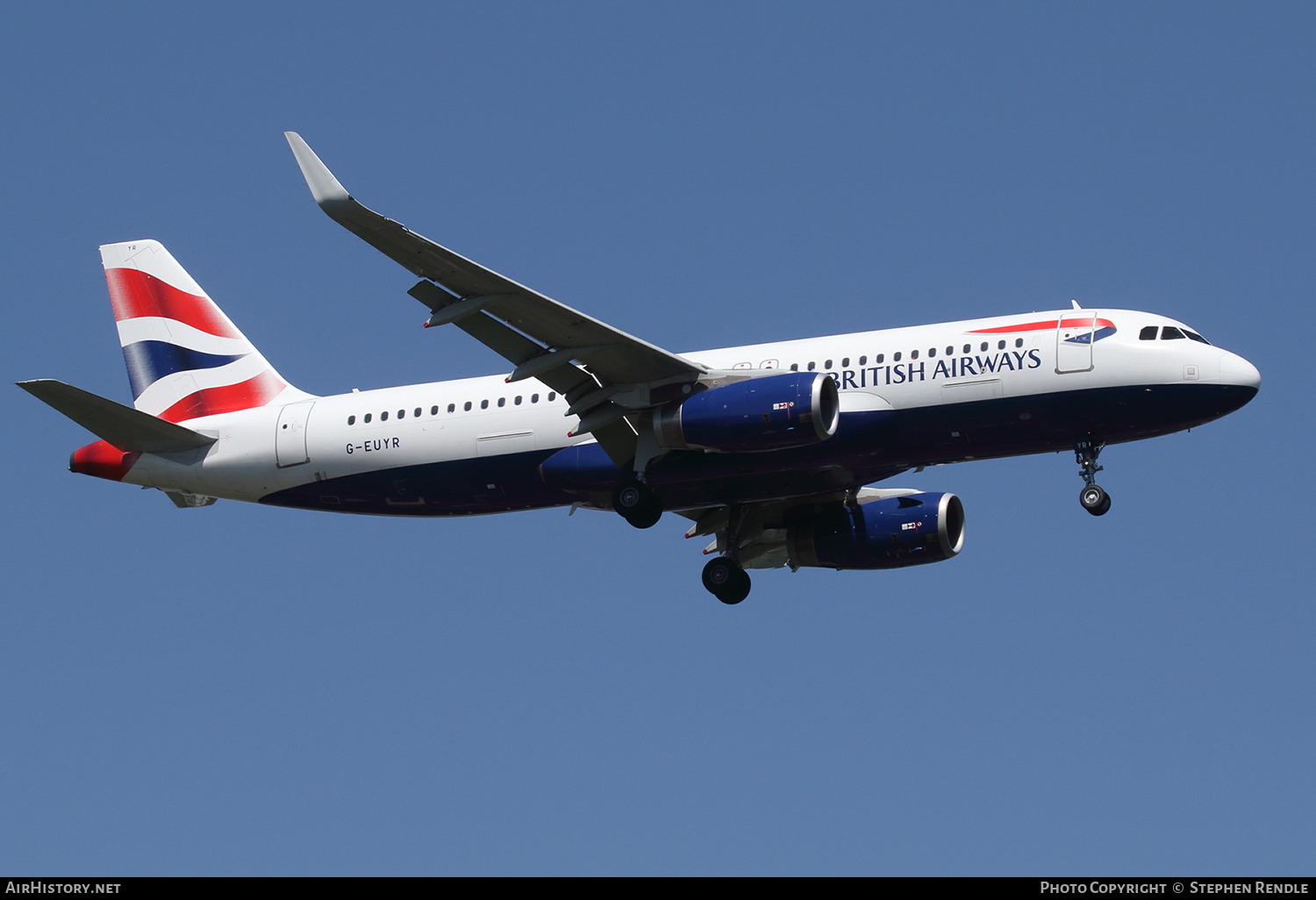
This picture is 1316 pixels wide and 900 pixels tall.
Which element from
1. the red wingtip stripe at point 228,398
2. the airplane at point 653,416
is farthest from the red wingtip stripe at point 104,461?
the red wingtip stripe at point 228,398

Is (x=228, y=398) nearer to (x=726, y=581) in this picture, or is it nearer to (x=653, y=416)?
(x=653, y=416)

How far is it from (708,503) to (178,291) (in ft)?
51.2

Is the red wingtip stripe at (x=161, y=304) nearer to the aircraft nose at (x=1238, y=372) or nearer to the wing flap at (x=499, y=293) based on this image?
the wing flap at (x=499, y=293)

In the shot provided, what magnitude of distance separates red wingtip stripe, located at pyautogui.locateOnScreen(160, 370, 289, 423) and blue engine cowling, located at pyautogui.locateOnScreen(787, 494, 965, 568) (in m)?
13.7

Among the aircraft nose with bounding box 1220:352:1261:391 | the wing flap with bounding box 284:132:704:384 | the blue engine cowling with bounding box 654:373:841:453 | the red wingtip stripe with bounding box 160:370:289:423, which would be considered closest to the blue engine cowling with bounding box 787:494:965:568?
the blue engine cowling with bounding box 654:373:841:453

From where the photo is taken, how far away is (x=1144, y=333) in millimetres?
36156

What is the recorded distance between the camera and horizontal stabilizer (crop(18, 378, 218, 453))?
37594 mm

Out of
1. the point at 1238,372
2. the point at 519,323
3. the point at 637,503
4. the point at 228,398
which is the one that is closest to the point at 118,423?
the point at 228,398

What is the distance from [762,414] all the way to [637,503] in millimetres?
4191

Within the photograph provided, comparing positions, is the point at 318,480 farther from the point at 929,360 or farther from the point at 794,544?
the point at 929,360

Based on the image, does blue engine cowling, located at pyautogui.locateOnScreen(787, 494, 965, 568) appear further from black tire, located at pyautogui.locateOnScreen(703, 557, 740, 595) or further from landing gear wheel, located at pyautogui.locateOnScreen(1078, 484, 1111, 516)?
landing gear wheel, located at pyautogui.locateOnScreen(1078, 484, 1111, 516)

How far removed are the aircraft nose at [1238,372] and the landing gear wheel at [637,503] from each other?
40.8 ft

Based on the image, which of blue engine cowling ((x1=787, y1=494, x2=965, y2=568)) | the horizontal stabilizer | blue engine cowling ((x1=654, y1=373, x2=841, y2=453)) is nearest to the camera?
blue engine cowling ((x1=654, y1=373, x2=841, y2=453))

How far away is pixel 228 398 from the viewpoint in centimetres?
4300
